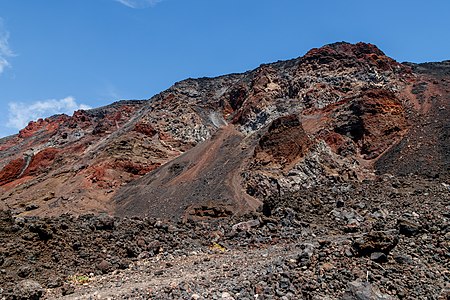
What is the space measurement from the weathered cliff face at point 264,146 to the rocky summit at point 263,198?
154 millimetres

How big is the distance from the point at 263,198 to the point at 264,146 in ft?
16.1

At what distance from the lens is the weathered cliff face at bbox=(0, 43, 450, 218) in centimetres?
2523

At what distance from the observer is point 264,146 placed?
27.0 m

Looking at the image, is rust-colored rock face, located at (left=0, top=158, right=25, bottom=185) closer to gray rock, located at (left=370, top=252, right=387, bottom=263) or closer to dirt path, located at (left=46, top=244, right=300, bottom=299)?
dirt path, located at (left=46, top=244, right=300, bottom=299)

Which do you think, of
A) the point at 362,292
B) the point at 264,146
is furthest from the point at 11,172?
the point at 362,292

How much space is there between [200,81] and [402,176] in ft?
169

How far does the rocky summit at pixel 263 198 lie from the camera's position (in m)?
9.03

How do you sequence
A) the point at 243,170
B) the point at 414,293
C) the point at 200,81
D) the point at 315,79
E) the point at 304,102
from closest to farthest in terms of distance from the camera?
the point at 414,293 → the point at 243,170 → the point at 304,102 → the point at 315,79 → the point at 200,81

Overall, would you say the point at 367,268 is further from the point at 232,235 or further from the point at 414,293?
the point at 232,235

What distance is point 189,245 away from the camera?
48.3 feet

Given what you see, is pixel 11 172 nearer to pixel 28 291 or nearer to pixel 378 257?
pixel 28 291

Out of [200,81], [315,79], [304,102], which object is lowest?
[304,102]

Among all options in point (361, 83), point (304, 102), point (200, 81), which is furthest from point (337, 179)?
point (200, 81)

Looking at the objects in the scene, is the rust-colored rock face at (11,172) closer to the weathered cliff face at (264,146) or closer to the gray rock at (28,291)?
the weathered cliff face at (264,146)
